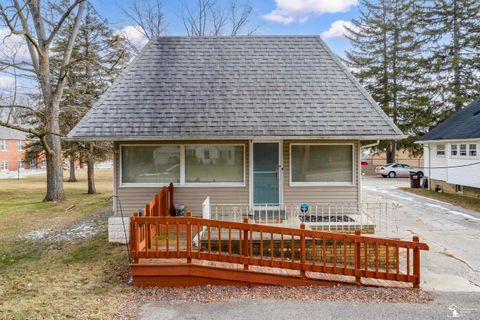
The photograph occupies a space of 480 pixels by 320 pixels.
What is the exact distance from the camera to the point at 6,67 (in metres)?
14.1

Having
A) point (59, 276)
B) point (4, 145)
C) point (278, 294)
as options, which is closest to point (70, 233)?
point (59, 276)

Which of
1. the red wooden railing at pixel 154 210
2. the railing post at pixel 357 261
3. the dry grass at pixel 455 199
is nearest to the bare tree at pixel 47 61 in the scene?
the red wooden railing at pixel 154 210

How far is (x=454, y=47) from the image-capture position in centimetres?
2573

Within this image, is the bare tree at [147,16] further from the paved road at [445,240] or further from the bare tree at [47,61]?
the paved road at [445,240]

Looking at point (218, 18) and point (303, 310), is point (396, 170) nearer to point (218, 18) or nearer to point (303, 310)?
point (218, 18)

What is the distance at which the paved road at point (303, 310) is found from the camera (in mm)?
4500

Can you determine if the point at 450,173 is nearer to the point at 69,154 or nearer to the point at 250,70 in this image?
the point at 250,70

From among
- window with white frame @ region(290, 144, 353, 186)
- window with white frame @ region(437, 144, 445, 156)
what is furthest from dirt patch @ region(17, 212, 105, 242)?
window with white frame @ region(437, 144, 445, 156)

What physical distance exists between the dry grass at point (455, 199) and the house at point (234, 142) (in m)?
7.52

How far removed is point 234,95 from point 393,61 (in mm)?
25605

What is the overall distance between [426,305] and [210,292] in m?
3.25

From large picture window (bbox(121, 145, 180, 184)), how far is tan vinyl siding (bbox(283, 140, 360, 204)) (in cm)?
279

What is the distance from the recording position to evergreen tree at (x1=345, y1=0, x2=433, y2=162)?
2791cm

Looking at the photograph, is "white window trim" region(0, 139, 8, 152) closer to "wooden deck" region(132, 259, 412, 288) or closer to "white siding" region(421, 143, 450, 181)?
"wooden deck" region(132, 259, 412, 288)
